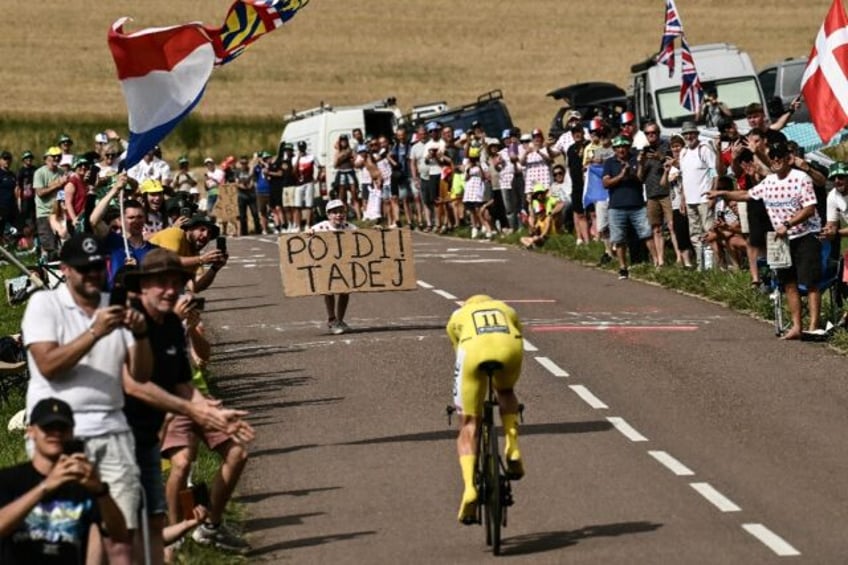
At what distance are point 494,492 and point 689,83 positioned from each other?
20371 millimetres

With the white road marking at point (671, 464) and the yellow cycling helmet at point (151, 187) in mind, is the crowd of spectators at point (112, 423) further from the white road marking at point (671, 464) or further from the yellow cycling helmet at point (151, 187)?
the yellow cycling helmet at point (151, 187)

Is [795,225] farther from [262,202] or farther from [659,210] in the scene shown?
[262,202]

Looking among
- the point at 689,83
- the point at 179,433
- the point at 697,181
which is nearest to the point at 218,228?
the point at 179,433

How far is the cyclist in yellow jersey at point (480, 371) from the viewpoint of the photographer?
12.6 m

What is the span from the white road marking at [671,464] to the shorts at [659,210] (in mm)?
13477

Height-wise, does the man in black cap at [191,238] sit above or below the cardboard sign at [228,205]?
above

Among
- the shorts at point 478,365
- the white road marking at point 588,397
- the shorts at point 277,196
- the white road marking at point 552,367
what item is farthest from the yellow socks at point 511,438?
the shorts at point 277,196

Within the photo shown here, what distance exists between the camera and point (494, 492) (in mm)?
12195

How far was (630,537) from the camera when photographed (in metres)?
12.7

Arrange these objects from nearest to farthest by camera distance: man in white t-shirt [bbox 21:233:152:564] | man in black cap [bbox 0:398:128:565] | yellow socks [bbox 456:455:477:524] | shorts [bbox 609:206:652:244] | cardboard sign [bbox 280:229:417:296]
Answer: man in black cap [bbox 0:398:128:565] < man in white t-shirt [bbox 21:233:152:564] < yellow socks [bbox 456:455:477:524] < cardboard sign [bbox 280:229:417:296] < shorts [bbox 609:206:652:244]

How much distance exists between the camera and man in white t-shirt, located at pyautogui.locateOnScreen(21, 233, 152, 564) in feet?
31.0

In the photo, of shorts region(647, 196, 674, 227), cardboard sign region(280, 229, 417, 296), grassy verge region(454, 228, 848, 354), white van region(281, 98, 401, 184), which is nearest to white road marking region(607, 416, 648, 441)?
grassy verge region(454, 228, 848, 354)

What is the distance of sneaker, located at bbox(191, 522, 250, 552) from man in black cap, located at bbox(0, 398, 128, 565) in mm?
3106

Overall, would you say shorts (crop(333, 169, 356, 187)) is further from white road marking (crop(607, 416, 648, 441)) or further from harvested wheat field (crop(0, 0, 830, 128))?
harvested wheat field (crop(0, 0, 830, 128))
